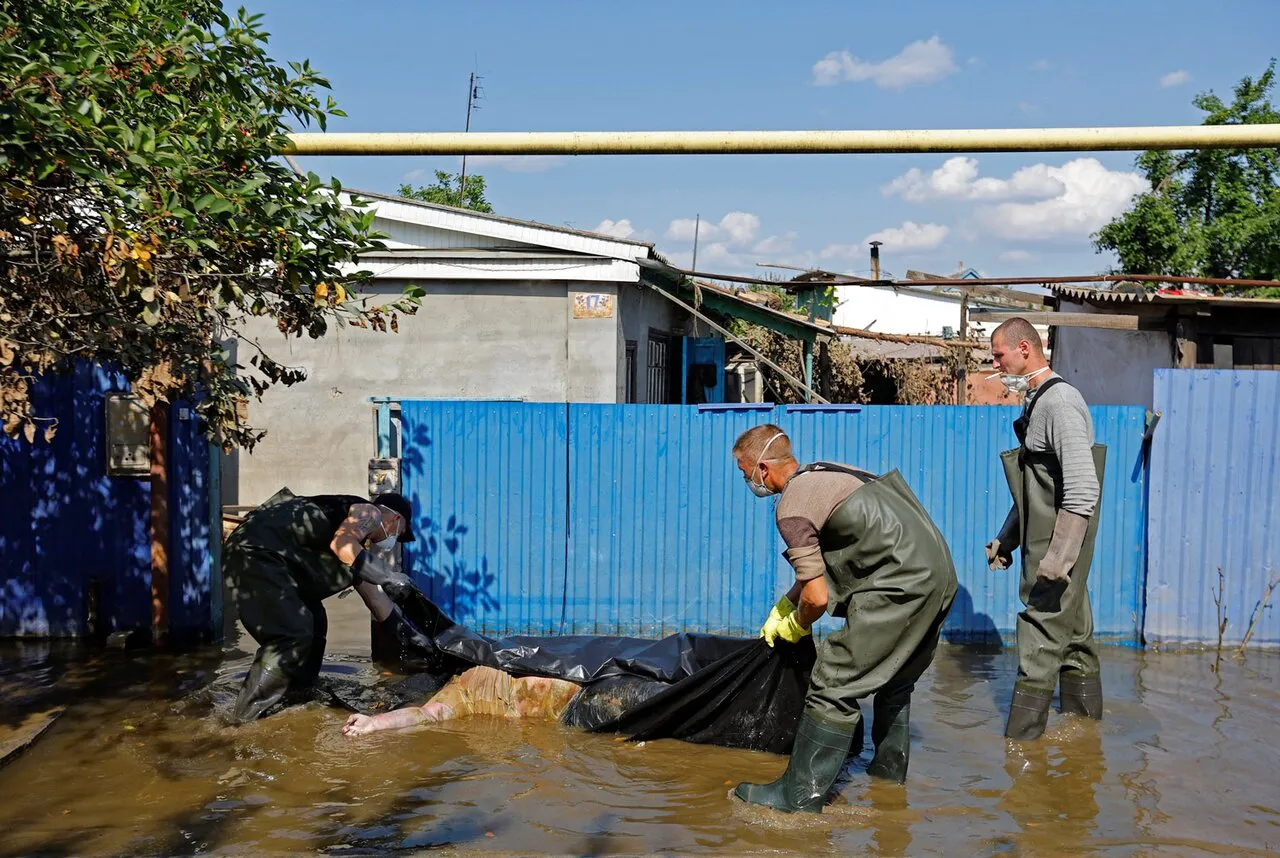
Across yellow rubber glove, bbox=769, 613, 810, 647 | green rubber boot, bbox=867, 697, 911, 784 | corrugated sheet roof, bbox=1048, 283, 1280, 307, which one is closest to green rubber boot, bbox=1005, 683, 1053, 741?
green rubber boot, bbox=867, 697, 911, 784

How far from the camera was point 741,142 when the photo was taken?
4.68 m

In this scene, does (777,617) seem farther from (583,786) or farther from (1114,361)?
(1114,361)

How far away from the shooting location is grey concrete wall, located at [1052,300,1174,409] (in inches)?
540

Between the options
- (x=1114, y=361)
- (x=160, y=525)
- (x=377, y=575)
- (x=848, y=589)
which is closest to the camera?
(x=848, y=589)

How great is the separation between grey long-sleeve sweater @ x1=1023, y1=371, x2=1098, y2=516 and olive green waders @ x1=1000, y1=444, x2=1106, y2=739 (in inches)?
6.1

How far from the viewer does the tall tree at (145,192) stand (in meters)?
4.29

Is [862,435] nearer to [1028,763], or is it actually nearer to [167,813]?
[1028,763]

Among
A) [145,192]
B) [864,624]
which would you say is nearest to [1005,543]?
[864,624]

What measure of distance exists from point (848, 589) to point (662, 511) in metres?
3.21

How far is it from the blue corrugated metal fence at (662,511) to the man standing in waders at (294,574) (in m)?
1.62

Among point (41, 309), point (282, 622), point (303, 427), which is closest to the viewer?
point (41, 309)

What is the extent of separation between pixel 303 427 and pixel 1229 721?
29.9ft

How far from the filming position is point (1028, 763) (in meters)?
5.41

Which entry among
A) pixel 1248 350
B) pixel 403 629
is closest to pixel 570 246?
pixel 403 629
